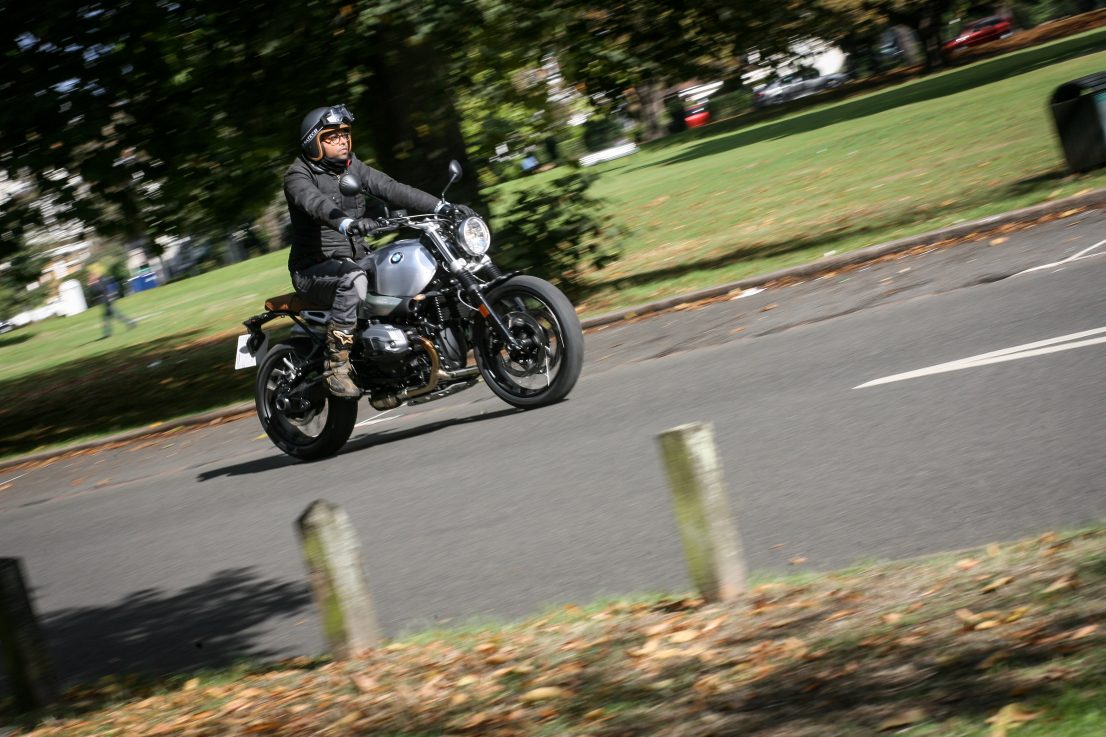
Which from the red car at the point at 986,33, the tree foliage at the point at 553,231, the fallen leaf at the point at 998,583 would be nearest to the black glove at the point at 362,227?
the fallen leaf at the point at 998,583

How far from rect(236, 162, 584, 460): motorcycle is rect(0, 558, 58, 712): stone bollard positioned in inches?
165

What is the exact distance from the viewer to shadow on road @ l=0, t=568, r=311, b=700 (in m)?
6.10

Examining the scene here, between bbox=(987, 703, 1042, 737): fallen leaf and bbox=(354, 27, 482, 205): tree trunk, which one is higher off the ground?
bbox=(354, 27, 482, 205): tree trunk

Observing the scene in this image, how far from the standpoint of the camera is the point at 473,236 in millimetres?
9289

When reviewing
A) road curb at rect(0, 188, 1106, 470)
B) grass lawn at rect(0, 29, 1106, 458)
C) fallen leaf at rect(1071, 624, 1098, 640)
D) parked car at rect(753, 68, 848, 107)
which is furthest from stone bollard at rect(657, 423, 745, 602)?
parked car at rect(753, 68, 848, 107)

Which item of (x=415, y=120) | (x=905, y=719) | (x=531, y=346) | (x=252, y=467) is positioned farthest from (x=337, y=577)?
(x=415, y=120)

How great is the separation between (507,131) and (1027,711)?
1397 cm

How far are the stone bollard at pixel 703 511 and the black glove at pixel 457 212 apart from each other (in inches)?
186

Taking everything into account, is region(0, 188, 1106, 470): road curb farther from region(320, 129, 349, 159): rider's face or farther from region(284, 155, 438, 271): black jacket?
region(320, 129, 349, 159): rider's face

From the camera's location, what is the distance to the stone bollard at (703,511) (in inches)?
188

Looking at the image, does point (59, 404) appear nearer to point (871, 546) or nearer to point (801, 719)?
point (871, 546)

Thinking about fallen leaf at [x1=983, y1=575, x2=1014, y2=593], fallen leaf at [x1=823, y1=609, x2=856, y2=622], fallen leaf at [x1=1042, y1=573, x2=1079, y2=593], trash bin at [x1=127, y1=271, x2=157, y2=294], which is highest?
trash bin at [x1=127, y1=271, x2=157, y2=294]

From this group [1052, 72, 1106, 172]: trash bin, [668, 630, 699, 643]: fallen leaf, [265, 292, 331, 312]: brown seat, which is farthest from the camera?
[1052, 72, 1106, 172]: trash bin

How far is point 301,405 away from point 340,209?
156 centimetres
